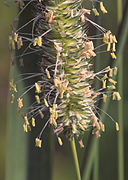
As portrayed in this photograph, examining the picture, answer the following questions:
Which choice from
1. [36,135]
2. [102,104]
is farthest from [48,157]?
[102,104]

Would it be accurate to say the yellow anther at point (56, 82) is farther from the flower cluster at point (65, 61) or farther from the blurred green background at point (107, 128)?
the blurred green background at point (107, 128)

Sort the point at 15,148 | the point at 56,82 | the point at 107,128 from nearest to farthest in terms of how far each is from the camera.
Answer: the point at 56,82, the point at 15,148, the point at 107,128

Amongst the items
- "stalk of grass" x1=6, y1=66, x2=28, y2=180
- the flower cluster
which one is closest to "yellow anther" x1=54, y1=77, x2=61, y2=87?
the flower cluster

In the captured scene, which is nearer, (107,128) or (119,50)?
(119,50)

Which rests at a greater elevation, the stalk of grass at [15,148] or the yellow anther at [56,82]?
the yellow anther at [56,82]

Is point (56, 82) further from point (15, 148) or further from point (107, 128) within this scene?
point (107, 128)

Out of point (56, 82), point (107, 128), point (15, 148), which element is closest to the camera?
point (56, 82)

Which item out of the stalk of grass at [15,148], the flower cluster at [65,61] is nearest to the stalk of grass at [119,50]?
the flower cluster at [65,61]

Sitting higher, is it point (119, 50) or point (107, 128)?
point (119, 50)

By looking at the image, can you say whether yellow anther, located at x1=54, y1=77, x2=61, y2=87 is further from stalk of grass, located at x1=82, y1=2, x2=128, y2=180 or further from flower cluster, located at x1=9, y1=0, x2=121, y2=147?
stalk of grass, located at x1=82, y1=2, x2=128, y2=180

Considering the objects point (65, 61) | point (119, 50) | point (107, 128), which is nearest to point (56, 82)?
point (65, 61)

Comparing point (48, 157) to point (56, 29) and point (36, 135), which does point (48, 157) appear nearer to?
point (36, 135)
